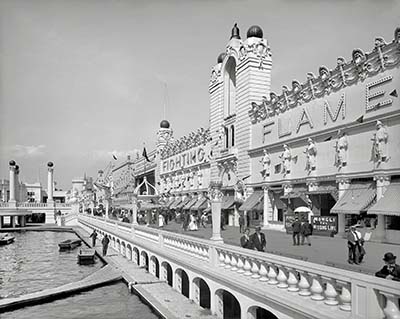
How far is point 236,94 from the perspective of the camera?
36.1m

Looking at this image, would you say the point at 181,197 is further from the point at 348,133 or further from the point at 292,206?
the point at 348,133

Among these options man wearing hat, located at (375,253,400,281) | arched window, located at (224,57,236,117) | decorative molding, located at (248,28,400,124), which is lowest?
man wearing hat, located at (375,253,400,281)

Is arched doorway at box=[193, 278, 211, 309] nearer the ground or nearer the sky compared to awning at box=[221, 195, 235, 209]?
nearer the ground

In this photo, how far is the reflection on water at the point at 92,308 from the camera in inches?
560

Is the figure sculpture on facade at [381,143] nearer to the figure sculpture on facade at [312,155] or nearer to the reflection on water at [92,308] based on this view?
the figure sculpture on facade at [312,155]

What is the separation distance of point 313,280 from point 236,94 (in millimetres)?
29433

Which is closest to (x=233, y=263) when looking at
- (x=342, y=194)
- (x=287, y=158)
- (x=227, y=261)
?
(x=227, y=261)

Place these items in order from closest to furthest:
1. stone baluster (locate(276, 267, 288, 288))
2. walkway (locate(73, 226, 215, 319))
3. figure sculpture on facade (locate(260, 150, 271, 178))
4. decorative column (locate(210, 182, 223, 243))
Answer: stone baluster (locate(276, 267, 288, 288)) → walkway (locate(73, 226, 215, 319)) → decorative column (locate(210, 182, 223, 243)) → figure sculpture on facade (locate(260, 150, 271, 178))

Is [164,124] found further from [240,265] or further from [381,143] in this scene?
[240,265]

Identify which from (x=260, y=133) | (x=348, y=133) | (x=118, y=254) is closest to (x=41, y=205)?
(x=118, y=254)

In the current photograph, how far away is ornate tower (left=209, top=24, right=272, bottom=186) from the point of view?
3347 cm

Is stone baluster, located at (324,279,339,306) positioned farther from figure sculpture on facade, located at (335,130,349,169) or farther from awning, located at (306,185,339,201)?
awning, located at (306,185,339,201)

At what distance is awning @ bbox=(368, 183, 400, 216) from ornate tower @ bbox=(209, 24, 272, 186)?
50.0ft

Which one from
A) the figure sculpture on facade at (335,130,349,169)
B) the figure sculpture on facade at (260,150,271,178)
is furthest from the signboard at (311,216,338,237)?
the figure sculpture on facade at (260,150,271,178)
